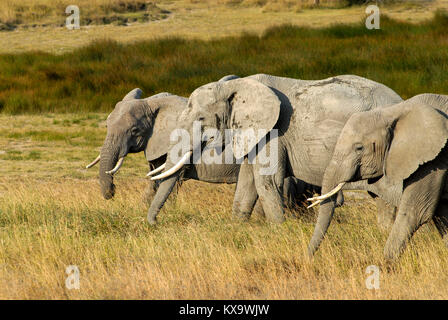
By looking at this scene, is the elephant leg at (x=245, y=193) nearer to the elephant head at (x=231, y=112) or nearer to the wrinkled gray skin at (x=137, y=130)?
the elephant head at (x=231, y=112)

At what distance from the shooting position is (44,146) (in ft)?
51.9

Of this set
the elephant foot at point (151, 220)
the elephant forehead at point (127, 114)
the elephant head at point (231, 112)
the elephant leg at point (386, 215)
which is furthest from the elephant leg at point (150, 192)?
the elephant leg at point (386, 215)

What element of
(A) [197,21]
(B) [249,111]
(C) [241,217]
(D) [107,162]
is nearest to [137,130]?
(D) [107,162]

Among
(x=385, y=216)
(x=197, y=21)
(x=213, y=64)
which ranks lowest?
(x=197, y=21)

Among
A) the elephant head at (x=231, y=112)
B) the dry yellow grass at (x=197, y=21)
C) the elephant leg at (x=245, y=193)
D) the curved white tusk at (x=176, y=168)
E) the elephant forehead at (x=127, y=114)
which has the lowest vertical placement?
the dry yellow grass at (x=197, y=21)

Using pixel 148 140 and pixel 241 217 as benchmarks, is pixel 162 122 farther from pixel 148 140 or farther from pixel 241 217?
pixel 241 217

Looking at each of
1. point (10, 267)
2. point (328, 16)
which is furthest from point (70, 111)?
point (328, 16)

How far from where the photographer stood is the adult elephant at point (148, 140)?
29.8 ft

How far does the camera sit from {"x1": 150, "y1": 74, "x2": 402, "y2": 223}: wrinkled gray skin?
296 inches

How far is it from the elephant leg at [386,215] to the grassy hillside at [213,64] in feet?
35.7

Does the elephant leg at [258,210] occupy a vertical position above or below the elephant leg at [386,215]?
below

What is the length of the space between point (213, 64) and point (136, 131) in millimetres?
13978

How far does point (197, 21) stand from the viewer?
122 feet

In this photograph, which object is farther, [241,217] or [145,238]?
[241,217]
